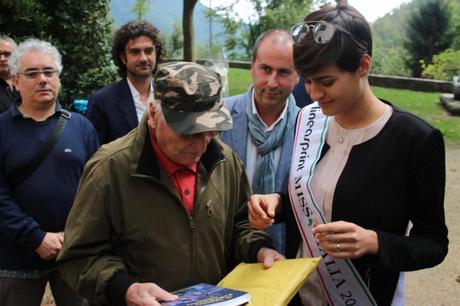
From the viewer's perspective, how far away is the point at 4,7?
582 cm

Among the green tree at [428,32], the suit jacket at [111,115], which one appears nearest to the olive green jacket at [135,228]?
the suit jacket at [111,115]

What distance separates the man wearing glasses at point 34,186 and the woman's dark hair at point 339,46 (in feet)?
5.59

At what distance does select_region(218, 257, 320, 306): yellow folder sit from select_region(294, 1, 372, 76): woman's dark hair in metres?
0.69

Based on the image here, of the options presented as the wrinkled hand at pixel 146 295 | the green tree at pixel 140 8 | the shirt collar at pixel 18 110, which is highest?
the green tree at pixel 140 8

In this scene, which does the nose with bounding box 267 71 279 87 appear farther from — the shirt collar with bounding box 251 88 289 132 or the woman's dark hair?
the woman's dark hair

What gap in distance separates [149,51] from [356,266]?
8.56 feet

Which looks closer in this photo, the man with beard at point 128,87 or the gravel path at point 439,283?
the man with beard at point 128,87

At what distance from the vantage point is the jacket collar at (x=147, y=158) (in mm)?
1870

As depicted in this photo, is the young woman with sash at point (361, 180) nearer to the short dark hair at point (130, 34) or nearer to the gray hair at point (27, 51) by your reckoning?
the gray hair at point (27, 51)

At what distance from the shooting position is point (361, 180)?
1813mm

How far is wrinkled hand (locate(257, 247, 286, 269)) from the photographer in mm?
1955

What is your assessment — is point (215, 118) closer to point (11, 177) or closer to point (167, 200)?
point (167, 200)

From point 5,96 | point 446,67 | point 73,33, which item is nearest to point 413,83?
point 446,67

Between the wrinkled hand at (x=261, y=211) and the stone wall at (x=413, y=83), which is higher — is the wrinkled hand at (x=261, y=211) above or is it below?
above
